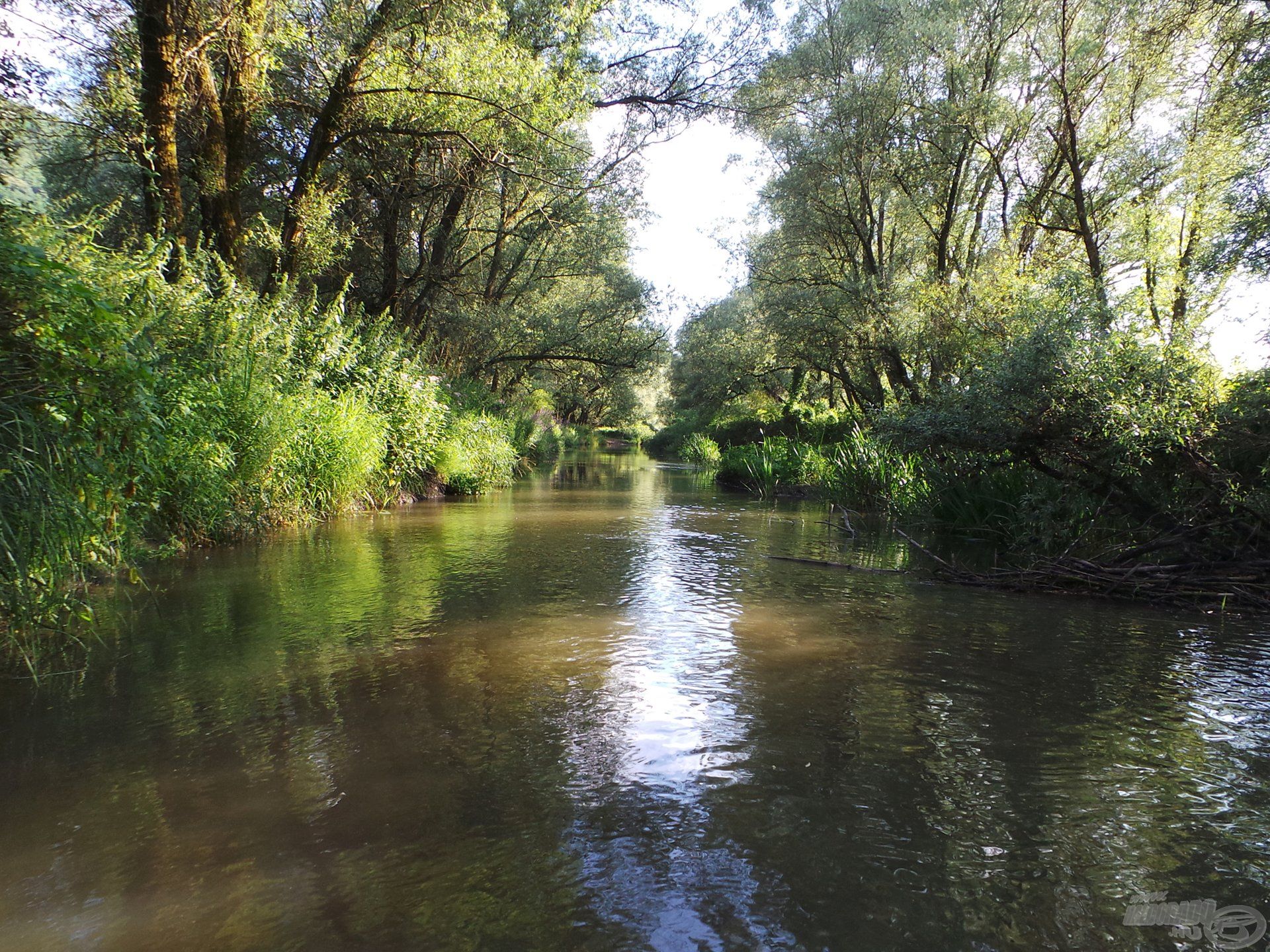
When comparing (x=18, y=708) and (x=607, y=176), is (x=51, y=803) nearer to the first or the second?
(x=18, y=708)

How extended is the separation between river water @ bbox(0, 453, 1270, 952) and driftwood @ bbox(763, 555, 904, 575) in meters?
1.69

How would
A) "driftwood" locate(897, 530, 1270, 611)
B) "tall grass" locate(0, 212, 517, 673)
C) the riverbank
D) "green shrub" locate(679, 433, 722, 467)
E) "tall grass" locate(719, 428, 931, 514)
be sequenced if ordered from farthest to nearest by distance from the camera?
"green shrub" locate(679, 433, 722, 467)
"tall grass" locate(719, 428, 931, 514)
the riverbank
"driftwood" locate(897, 530, 1270, 611)
"tall grass" locate(0, 212, 517, 673)

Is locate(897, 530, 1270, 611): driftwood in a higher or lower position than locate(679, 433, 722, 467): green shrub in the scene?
lower

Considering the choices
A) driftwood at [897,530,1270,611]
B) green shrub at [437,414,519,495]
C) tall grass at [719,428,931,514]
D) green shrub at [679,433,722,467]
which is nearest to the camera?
driftwood at [897,530,1270,611]

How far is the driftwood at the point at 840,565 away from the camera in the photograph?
727 centimetres

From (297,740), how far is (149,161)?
355 inches

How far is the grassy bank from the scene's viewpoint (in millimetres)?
3396

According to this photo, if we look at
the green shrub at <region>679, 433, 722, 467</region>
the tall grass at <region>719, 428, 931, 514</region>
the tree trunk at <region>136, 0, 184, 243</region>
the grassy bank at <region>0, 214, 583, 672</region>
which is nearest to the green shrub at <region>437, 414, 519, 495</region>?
the grassy bank at <region>0, 214, 583, 672</region>

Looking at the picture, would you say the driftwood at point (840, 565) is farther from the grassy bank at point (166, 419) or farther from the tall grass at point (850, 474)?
→ the grassy bank at point (166, 419)

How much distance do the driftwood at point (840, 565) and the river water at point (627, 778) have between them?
1689mm

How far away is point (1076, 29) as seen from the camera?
13.8 m

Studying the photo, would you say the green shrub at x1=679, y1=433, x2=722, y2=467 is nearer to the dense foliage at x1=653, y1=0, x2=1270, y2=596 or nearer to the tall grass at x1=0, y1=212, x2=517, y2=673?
the dense foliage at x1=653, y1=0, x2=1270, y2=596

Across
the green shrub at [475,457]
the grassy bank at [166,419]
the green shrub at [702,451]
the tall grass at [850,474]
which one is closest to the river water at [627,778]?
the grassy bank at [166,419]

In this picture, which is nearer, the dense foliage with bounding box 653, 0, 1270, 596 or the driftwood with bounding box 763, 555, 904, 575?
the dense foliage with bounding box 653, 0, 1270, 596
